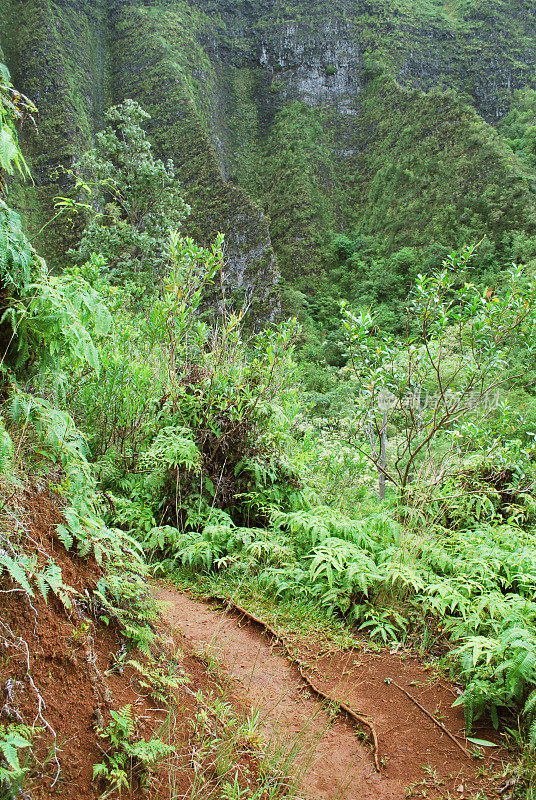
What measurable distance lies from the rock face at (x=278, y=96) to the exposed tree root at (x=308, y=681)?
3243 cm

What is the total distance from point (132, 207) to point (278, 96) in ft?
159

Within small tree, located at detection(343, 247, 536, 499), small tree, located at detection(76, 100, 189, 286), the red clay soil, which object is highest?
small tree, located at detection(76, 100, 189, 286)

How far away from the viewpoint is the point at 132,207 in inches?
729

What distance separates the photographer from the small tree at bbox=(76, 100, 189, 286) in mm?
16859

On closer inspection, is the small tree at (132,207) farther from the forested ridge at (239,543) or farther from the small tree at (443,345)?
the small tree at (443,345)

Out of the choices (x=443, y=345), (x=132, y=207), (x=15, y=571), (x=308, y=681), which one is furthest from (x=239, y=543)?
(x=132, y=207)

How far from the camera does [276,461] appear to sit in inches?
194

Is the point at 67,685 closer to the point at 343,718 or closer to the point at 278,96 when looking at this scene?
the point at 343,718

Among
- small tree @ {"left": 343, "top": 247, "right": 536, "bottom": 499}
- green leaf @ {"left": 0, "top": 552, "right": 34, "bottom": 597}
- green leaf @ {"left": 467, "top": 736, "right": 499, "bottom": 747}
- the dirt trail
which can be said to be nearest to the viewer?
green leaf @ {"left": 0, "top": 552, "right": 34, "bottom": 597}

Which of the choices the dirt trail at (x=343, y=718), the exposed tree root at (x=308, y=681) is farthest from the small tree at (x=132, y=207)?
the dirt trail at (x=343, y=718)

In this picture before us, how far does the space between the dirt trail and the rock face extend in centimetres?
3278

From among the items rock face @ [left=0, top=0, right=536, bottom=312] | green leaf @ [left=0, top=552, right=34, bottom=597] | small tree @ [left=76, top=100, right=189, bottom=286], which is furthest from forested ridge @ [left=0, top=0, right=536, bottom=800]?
rock face @ [left=0, top=0, right=536, bottom=312]

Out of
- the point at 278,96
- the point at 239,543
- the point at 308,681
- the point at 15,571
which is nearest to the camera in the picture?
the point at 15,571

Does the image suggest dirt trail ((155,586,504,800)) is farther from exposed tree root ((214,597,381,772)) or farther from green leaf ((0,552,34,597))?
green leaf ((0,552,34,597))
